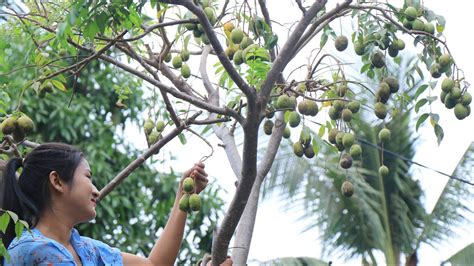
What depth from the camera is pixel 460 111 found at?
3.73 m

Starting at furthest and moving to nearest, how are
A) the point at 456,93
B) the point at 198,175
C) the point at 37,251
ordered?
the point at 456,93 < the point at 198,175 < the point at 37,251

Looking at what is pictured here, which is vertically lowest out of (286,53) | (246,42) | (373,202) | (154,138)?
(154,138)

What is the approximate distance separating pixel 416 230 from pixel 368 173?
0.58 m

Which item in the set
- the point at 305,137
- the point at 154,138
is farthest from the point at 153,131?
the point at 305,137

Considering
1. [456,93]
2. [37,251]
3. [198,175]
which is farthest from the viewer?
[456,93]

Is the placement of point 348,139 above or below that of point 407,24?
below

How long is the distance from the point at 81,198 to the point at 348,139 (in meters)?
0.92

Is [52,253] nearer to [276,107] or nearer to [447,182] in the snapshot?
[276,107]

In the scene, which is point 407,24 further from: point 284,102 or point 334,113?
point 284,102

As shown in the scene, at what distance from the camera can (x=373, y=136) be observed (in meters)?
8.95

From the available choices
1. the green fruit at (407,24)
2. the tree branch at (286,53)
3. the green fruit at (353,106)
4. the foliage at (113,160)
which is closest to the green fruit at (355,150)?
the green fruit at (353,106)

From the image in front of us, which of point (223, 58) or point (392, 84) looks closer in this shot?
point (223, 58)

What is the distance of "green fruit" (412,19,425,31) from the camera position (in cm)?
381

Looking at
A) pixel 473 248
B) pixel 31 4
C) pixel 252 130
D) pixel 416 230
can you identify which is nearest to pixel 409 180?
pixel 416 230
